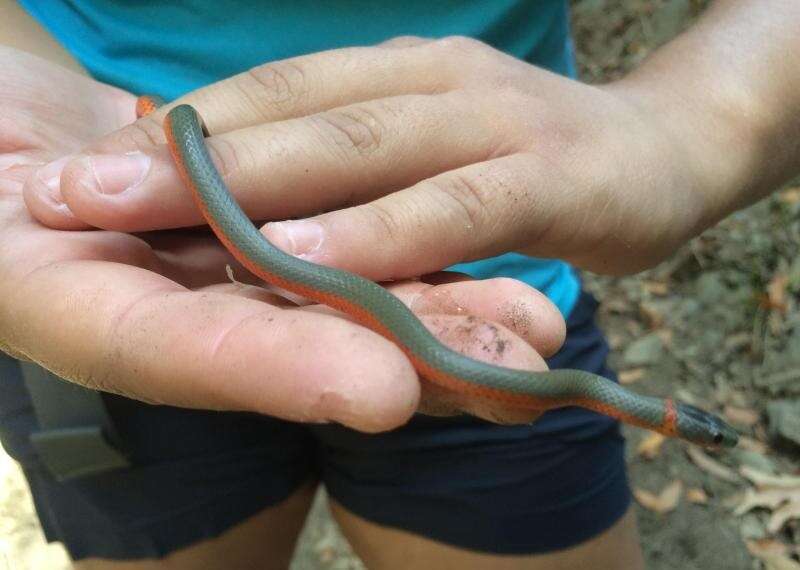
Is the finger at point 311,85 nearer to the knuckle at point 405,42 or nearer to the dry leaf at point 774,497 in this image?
the knuckle at point 405,42

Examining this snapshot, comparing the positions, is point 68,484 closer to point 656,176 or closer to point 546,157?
point 546,157

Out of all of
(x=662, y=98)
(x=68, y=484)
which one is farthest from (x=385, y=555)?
(x=662, y=98)

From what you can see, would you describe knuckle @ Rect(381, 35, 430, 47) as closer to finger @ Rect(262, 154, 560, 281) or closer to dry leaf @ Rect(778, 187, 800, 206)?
finger @ Rect(262, 154, 560, 281)

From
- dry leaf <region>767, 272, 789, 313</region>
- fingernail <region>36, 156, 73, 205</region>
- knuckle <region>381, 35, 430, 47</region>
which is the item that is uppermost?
knuckle <region>381, 35, 430, 47</region>

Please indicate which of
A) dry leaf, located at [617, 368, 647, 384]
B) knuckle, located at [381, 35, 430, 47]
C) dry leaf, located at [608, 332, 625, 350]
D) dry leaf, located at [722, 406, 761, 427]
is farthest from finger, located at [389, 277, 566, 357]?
dry leaf, located at [608, 332, 625, 350]

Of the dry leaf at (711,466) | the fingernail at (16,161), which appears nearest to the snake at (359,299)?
the fingernail at (16,161)

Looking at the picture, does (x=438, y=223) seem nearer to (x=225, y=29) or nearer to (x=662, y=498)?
(x=225, y=29)
